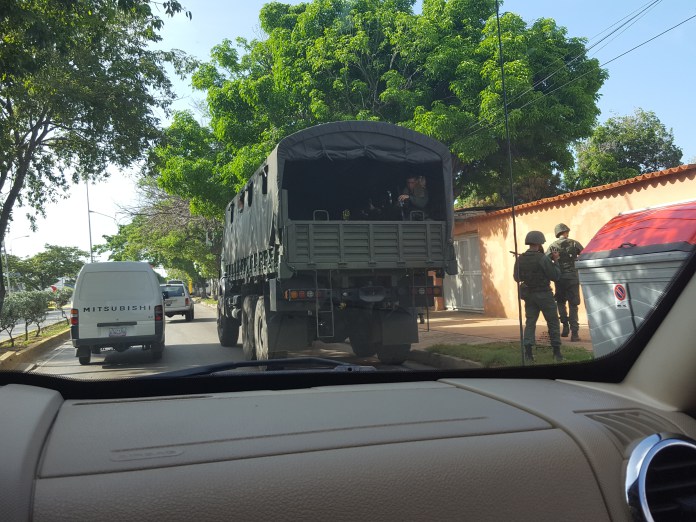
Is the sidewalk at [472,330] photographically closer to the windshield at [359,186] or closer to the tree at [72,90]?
the windshield at [359,186]

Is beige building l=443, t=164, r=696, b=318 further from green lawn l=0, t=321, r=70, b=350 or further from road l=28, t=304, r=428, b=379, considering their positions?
green lawn l=0, t=321, r=70, b=350

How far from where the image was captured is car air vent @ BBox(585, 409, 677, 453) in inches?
72.2

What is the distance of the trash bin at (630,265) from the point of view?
101 inches

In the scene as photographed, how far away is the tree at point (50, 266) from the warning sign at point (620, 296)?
317cm

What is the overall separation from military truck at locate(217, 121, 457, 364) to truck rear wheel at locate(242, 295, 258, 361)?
0.02 metres

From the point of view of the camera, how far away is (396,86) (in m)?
6.59

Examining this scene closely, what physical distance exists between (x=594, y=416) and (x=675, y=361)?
50 centimetres

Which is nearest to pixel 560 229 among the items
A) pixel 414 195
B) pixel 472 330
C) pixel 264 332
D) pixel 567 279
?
pixel 567 279

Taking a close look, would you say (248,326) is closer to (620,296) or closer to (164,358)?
(164,358)

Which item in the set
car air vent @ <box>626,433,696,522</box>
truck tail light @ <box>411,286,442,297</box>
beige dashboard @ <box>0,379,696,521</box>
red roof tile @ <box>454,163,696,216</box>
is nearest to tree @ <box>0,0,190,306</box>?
beige dashboard @ <box>0,379,696,521</box>

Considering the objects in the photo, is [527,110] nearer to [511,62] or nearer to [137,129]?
[511,62]

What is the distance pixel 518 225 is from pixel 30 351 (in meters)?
3.51

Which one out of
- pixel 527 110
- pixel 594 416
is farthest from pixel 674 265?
pixel 527 110

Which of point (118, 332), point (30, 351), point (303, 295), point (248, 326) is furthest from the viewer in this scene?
point (248, 326)
